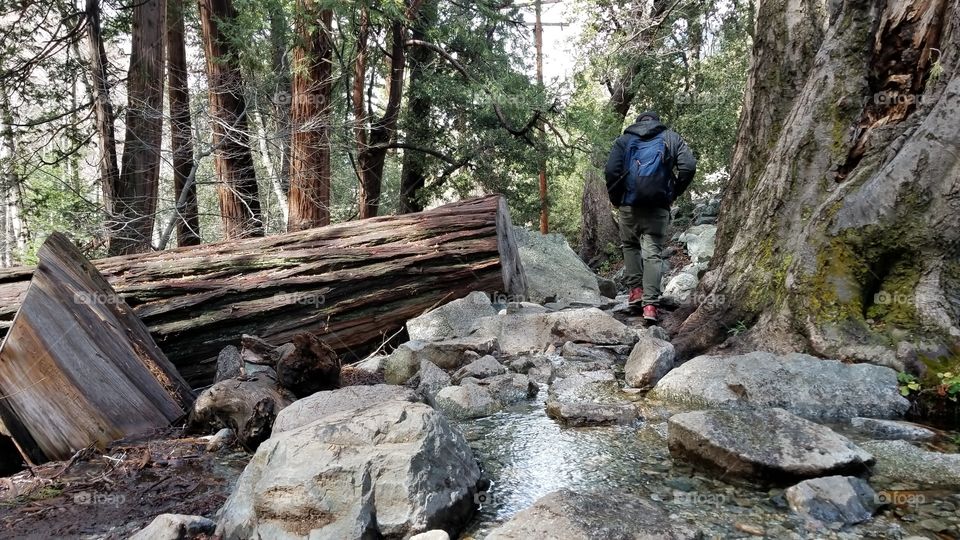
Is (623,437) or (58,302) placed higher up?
(58,302)

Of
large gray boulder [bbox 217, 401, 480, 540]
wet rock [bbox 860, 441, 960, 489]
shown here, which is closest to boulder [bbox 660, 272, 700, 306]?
wet rock [bbox 860, 441, 960, 489]

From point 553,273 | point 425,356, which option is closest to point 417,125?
point 553,273

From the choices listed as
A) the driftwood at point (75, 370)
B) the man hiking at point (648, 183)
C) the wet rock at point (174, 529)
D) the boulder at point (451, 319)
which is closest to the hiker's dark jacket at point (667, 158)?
the man hiking at point (648, 183)

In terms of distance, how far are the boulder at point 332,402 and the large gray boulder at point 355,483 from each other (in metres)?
0.63

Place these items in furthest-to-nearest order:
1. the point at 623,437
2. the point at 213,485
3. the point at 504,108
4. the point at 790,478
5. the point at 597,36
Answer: the point at 597,36
the point at 504,108
the point at 623,437
the point at 213,485
the point at 790,478

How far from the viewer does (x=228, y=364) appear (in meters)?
4.74

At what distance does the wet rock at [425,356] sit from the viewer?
4988 millimetres

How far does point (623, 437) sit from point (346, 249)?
339 centimetres

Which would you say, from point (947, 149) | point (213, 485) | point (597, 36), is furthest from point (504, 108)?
point (213, 485)

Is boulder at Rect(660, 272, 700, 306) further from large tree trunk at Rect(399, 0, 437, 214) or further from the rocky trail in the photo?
large tree trunk at Rect(399, 0, 437, 214)

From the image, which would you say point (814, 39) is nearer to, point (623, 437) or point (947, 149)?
point (947, 149)

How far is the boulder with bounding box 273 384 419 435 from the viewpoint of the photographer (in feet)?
10.8

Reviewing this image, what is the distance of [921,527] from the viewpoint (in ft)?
7.45

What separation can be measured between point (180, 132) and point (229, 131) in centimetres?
63
